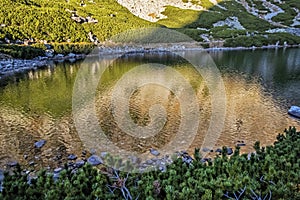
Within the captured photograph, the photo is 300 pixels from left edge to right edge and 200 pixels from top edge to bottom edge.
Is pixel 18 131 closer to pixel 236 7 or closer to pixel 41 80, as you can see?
pixel 41 80

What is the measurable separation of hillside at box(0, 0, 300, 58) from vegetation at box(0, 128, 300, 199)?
48.6 metres

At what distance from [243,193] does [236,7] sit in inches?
5092

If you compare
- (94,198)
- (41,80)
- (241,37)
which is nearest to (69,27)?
(41,80)

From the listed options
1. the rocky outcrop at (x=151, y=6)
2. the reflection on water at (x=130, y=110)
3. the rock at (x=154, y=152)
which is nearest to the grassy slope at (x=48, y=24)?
the rocky outcrop at (x=151, y=6)

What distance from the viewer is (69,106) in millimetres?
27391

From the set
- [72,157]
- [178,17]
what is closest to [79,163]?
[72,157]

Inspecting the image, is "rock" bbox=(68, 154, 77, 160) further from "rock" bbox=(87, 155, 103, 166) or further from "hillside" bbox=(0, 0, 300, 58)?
"hillside" bbox=(0, 0, 300, 58)

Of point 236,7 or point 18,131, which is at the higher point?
point 236,7

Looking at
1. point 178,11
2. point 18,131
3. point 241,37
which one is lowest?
point 18,131

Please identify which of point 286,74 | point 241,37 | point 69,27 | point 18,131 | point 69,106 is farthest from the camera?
point 241,37

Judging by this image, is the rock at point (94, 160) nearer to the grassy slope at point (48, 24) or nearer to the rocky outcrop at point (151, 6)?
the grassy slope at point (48, 24)

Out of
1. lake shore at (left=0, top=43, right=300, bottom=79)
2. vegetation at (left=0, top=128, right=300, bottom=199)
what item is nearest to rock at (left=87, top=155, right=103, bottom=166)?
vegetation at (left=0, top=128, right=300, bottom=199)

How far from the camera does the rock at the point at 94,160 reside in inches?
637

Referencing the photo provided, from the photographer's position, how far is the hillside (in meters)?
70.1
